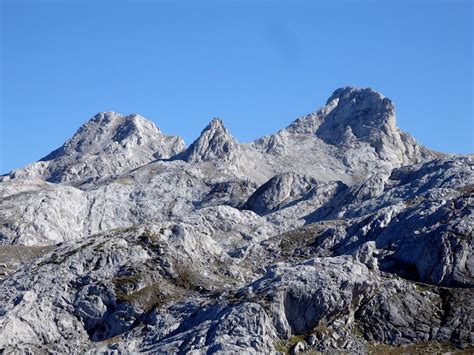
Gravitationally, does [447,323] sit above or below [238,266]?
below

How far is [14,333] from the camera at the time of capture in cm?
10281

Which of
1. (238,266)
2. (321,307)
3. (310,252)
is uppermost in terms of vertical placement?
(310,252)

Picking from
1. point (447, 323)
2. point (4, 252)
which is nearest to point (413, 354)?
point (447, 323)

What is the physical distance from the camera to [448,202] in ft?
428

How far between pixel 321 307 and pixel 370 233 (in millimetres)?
47599

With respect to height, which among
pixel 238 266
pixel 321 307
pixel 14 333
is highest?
pixel 238 266

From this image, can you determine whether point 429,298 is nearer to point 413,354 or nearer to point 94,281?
point 413,354

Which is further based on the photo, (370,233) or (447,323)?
(370,233)

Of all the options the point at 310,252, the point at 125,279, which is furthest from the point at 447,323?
the point at 310,252

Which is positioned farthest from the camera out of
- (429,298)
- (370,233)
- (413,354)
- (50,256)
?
(370,233)

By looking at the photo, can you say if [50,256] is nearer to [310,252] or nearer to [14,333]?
[14,333]

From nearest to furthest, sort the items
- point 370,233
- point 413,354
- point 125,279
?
point 413,354, point 125,279, point 370,233

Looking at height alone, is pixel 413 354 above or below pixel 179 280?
below

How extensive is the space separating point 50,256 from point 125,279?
16.5m
